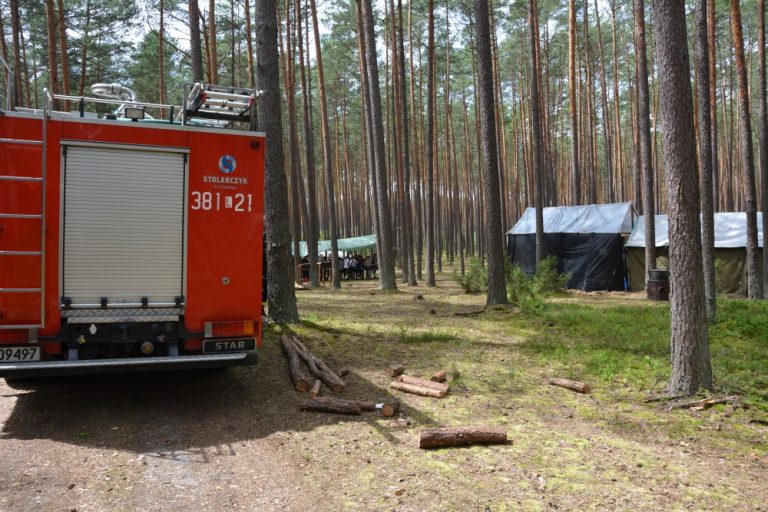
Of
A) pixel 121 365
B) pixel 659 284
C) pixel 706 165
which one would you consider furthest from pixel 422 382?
pixel 659 284

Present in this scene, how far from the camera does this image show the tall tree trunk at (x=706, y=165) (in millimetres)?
10883

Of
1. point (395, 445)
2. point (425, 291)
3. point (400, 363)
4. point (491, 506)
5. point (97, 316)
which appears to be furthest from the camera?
point (425, 291)

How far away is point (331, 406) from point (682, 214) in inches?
174

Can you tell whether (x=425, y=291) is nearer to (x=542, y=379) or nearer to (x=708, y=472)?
(x=542, y=379)

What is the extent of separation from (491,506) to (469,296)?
13393mm

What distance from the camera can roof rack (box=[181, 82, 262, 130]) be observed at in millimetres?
5598

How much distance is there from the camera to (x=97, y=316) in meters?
5.04

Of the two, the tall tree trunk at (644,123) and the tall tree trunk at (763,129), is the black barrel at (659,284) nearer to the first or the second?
the tall tree trunk at (644,123)

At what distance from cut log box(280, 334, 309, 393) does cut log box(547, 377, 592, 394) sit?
3152mm

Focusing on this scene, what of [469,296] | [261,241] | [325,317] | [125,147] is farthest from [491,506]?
[469,296]

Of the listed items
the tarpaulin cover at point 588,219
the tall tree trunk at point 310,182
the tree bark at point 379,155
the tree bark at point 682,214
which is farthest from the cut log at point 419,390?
the tarpaulin cover at point 588,219

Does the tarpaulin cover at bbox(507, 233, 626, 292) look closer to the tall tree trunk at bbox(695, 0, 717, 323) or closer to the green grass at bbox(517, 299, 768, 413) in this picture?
the green grass at bbox(517, 299, 768, 413)

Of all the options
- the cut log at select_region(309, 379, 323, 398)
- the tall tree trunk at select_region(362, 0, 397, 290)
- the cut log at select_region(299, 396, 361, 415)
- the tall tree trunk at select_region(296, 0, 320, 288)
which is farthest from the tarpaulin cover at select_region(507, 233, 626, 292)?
the cut log at select_region(299, 396, 361, 415)

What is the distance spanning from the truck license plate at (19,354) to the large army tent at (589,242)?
60.7ft
